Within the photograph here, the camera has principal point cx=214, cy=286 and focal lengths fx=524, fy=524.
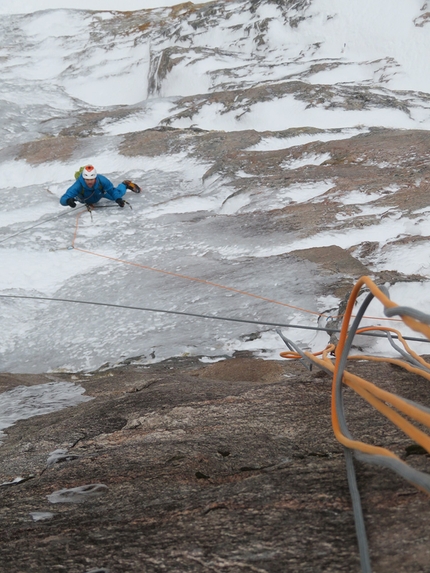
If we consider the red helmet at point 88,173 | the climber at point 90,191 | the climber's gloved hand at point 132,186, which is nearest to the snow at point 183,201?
the climber's gloved hand at point 132,186

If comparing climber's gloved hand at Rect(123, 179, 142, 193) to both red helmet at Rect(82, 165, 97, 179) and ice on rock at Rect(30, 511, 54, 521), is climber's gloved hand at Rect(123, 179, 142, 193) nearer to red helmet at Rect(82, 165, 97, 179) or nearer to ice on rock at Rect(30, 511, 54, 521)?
red helmet at Rect(82, 165, 97, 179)

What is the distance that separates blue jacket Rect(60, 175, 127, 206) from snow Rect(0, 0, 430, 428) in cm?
29

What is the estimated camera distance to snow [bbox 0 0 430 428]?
4.80 metres

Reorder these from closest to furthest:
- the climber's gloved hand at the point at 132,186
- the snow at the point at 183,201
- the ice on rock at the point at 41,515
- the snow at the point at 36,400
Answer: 1. the ice on rock at the point at 41,515
2. the snow at the point at 36,400
3. the snow at the point at 183,201
4. the climber's gloved hand at the point at 132,186

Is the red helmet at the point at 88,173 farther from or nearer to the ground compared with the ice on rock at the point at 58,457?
farther from the ground

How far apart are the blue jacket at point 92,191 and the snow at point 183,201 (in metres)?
0.29

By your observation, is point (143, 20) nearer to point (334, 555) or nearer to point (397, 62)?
point (397, 62)

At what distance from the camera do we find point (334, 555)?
143 cm

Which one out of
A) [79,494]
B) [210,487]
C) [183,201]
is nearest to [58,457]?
[79,494]

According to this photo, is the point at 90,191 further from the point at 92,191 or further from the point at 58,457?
the point at 58,457

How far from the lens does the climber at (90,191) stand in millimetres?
7699

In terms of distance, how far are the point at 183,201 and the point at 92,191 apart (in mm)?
1354

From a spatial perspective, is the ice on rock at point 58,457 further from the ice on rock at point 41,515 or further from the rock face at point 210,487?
the ice on rock at point 41,515

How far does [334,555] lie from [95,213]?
22.7 feet
